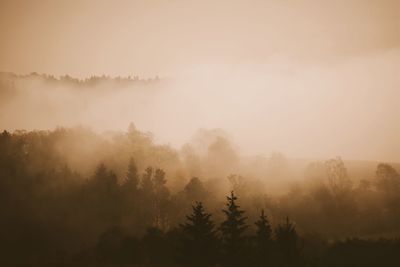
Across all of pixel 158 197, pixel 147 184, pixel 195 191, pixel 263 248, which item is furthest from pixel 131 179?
pixel 263 248

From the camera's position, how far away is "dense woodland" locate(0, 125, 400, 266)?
73.8m

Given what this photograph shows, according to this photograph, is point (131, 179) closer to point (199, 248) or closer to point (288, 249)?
point (288, 249)

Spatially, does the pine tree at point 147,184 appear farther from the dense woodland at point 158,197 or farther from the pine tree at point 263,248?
the pine tree at point 263,248

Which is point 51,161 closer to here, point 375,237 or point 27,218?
point 27,218

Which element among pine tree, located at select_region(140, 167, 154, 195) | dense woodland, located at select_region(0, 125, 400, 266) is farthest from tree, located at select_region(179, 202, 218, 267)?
pine tree, located at select_region(140, 167, 154, 195)

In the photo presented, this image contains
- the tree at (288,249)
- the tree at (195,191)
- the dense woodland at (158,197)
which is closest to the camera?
the tree at (288,249)

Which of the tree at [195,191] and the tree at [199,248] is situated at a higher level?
the tree at [195,191]

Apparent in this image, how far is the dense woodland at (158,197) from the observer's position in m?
73.8

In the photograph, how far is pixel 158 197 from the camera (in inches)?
4146

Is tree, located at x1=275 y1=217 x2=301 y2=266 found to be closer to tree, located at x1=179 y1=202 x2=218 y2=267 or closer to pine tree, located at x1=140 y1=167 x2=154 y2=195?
tree, located at x1=179 y1=202 x2=218 y2=267

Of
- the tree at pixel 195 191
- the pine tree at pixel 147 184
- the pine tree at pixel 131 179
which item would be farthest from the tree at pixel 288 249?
the pine tree at pixel 147 184

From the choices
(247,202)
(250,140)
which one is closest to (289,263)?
(247,202)

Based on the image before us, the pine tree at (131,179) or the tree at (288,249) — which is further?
the pine tree at (131,179)

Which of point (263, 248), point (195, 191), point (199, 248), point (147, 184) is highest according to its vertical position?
Result: point (147, 184)
